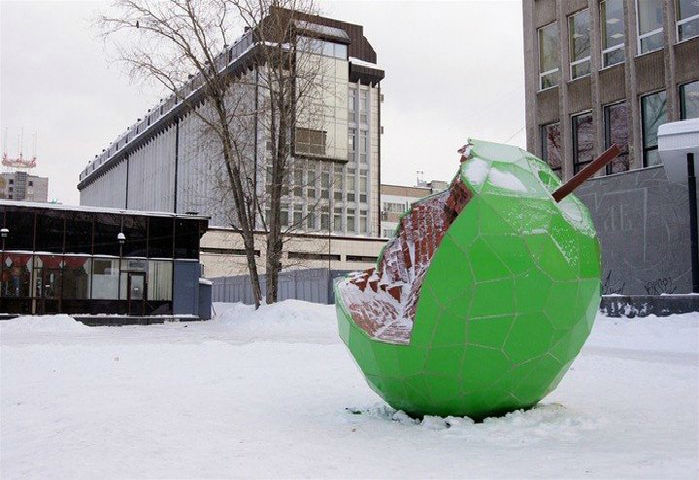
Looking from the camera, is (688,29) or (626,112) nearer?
(688,29)

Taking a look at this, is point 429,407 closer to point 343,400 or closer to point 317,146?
point 343,400

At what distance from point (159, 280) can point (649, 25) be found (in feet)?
80.1

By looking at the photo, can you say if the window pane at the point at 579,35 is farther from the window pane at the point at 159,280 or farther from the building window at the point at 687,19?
the window pane at the point at 159,280

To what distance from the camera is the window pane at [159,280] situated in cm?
3300

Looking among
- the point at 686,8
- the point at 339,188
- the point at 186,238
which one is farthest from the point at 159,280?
the point at 339,188

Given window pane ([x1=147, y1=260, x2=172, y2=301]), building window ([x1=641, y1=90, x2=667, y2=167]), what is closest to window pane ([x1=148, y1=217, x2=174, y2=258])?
window pane ([x1=147, y1=260, x2=172, y2=301])

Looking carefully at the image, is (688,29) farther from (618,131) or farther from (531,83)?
(531,83)

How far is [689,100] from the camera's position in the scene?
21875mm

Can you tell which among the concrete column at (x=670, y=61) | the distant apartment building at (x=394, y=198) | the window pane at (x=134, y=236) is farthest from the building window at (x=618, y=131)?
the distant apartment building at (x=394, y=198)

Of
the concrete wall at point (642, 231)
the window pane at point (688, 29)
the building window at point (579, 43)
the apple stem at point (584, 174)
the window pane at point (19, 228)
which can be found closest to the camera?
the apple stem at point (584, 174)

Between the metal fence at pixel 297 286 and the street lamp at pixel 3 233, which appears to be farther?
the metal fence at pixel 297 286

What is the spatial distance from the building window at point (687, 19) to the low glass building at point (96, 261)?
22721 millimetres

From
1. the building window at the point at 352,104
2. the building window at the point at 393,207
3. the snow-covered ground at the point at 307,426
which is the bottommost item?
the snow-covered ground at the point at 307,426

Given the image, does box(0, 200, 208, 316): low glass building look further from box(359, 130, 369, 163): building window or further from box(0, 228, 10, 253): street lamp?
box(359, 130, 369, 163): building window
